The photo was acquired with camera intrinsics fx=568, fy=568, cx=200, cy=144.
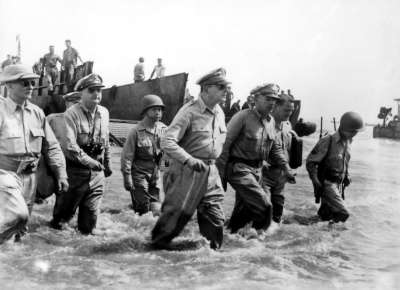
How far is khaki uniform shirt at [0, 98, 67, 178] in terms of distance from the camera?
5.39 metres

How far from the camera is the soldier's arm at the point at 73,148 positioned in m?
6.58

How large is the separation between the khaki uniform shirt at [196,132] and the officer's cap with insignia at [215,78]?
0.21 meters

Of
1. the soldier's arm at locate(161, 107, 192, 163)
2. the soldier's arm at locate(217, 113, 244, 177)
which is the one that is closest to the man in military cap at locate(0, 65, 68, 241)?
the soldier's arm at locate(161, 107, 192, 163)

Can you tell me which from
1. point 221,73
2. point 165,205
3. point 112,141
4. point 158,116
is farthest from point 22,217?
point 112,141

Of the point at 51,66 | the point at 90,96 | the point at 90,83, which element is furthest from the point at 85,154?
the point at 51,66

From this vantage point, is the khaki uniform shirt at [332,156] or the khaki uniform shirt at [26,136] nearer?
the khaki uniform shirt at [26,136]

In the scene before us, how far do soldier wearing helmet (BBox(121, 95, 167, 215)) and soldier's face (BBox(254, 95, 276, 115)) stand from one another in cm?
213

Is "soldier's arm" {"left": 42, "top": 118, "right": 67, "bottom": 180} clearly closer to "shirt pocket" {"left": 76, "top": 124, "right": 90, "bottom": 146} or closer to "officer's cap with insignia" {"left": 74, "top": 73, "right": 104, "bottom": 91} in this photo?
"shirt pocket" {"left": 76, "top": 124, "right": 90, "bottom": 146}

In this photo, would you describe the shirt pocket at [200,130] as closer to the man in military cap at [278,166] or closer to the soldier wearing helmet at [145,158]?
the man in military cap at [278,166]

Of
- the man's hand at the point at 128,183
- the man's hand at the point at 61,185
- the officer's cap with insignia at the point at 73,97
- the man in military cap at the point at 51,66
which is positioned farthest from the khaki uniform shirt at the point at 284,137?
the man in military cap at the point at 51,66

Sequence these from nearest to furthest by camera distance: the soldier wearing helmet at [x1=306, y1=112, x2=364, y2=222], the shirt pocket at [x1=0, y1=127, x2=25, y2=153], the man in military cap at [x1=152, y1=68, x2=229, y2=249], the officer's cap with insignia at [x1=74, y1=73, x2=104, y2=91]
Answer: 1. the shirt pocket at [x1=0, y1=127, x2=25, y2=153]
2. the man in military cap at [x1=152, y1=68, x2=229, y2=249]
3. the officer's cap with insignia at [x1=74, y1=73, x2=104, y2=91]
4. the soldier wearing helmet at [x1=306, y1=112, x2=364, y2=222]

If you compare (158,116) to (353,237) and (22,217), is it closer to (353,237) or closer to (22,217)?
(353,237)

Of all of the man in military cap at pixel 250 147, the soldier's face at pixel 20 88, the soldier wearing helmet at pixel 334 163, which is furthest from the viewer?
the soldier wearing helmet at pixel 334 163

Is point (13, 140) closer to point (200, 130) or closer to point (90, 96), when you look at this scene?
point (90, 96)
